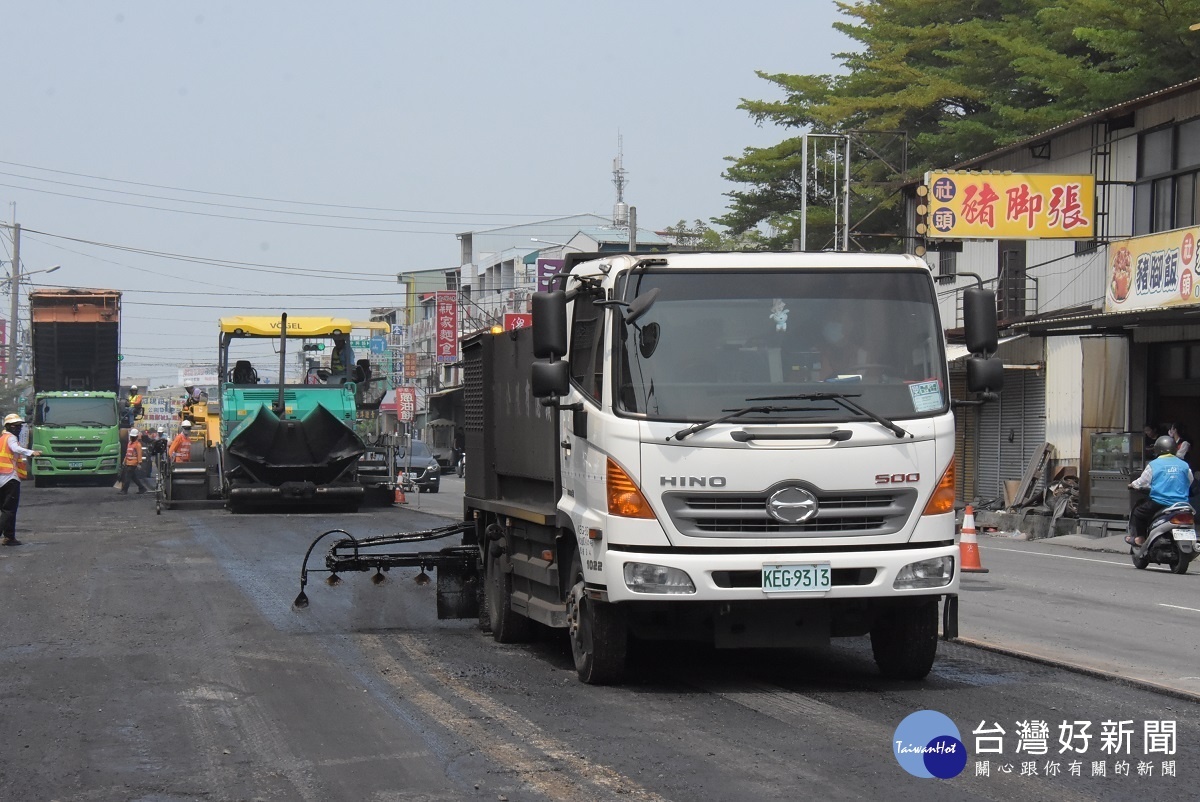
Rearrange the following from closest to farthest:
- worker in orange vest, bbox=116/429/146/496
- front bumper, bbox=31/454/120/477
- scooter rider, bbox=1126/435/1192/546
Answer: scooter rider, bbox=1126/435/1192/546
worker in orange vest, bbox=116/429/146/496
front bumper, bbox=31/454/120/477

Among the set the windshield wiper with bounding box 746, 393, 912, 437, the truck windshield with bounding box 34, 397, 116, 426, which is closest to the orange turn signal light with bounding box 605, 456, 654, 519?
the windshield wiper with bounding box 746, 393, 912, 437

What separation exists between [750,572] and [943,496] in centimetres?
127

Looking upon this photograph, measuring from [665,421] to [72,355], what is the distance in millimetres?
36735

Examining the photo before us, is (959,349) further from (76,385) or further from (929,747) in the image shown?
(76,385)

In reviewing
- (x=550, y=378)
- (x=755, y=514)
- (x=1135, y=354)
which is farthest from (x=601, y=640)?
(x=1135, y=354)

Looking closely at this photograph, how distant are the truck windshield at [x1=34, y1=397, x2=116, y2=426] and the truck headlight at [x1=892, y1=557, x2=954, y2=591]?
36.7 meters

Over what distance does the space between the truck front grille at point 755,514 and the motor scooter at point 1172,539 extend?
37.3 ft

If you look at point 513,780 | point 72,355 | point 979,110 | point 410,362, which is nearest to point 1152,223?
point 979,110

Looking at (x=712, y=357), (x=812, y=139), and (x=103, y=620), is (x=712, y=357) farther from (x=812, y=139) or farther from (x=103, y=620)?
(x=812, y=139)

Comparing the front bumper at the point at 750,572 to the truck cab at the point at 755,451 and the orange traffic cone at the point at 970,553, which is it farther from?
the orange traffic cone at the point at 970,553

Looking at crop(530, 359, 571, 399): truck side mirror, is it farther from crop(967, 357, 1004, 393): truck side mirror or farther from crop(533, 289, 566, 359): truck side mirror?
crop(967, 357, 1004, 393): truck side mirror

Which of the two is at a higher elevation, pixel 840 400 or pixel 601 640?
pixel 840 400

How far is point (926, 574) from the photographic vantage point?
8.38m

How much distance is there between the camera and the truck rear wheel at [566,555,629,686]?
8.60 m
